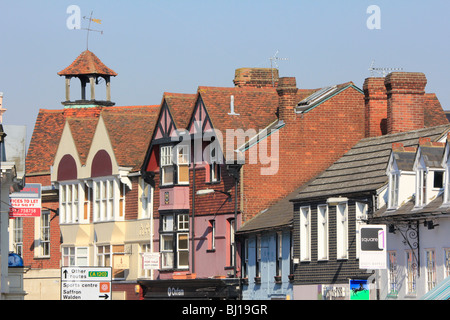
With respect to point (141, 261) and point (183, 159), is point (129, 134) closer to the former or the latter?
point (141, 261)

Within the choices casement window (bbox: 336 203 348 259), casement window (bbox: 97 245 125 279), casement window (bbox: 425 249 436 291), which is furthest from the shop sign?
casement window (bbox: 97 245 125 279)

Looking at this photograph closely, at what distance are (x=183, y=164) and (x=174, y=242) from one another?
13.1 ft

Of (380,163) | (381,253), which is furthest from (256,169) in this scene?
(381,253)

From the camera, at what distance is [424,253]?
35312 millimetres

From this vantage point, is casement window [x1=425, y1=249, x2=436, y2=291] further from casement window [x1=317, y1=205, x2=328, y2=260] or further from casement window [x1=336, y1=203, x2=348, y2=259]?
casement window [x1=317, y1=205, x2=328, y2=260]

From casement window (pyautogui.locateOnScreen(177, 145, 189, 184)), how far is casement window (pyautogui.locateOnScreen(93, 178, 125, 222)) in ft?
23.4

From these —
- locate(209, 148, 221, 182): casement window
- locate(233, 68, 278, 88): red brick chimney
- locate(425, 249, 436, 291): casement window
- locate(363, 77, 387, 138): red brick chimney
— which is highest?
locate(233, 68, 278, 88): red brick chimney

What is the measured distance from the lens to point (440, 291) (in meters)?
31.2

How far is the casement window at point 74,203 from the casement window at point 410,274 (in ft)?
104

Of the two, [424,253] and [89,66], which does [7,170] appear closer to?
[424,253]

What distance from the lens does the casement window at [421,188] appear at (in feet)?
117

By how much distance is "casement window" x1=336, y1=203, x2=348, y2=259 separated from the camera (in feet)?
134

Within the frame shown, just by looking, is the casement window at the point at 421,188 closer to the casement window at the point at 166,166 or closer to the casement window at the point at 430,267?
the casement window at the point at 430,267

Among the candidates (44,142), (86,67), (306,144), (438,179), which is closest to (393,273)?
(438,179)
